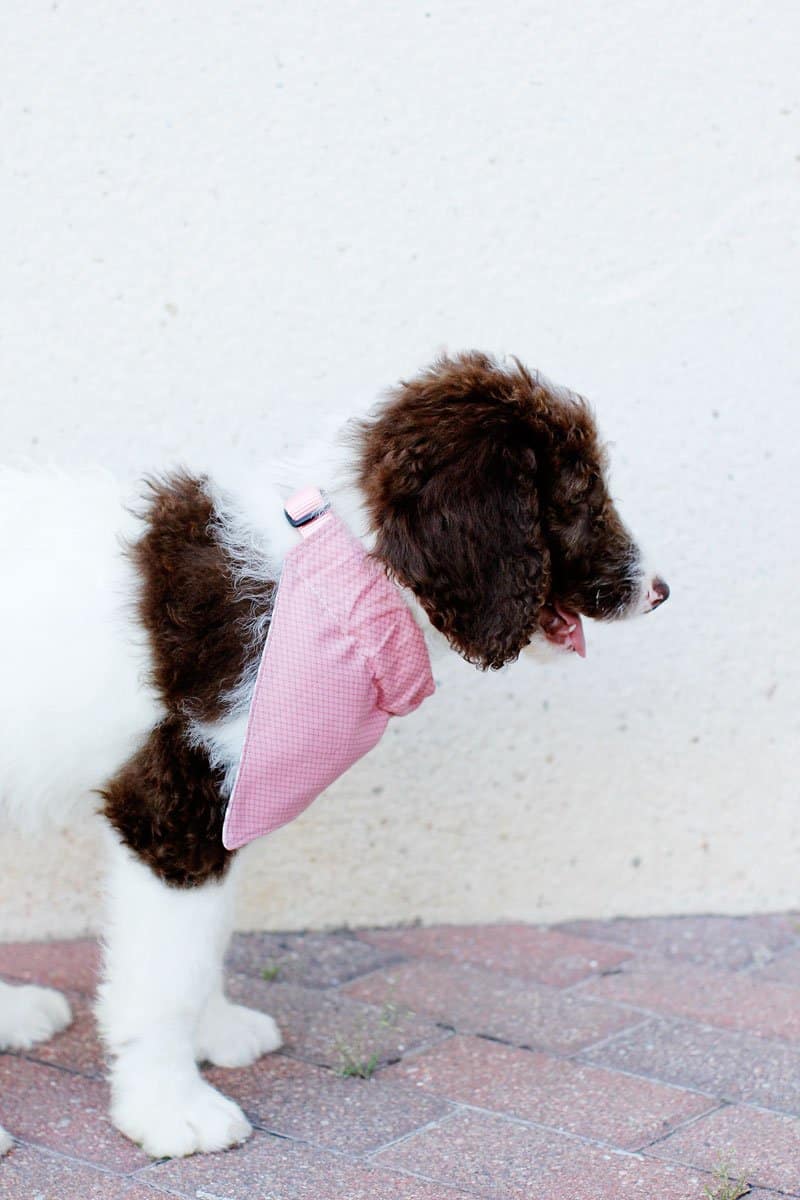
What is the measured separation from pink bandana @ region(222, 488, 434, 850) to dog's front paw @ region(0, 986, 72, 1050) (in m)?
1.12

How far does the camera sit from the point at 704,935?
175 inches

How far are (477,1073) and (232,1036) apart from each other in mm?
650

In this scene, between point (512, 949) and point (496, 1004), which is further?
point (512, 949)

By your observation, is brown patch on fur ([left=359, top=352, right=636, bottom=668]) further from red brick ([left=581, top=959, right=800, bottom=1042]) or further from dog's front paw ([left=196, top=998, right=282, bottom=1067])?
red brick ([left=581, top=959, right=800, bottom=1042])

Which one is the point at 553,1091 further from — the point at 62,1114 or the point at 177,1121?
the point at 62,1114

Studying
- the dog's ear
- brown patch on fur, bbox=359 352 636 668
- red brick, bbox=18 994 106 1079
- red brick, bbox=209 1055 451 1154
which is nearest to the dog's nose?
brown patch on fur, bbox=359 352 636 668

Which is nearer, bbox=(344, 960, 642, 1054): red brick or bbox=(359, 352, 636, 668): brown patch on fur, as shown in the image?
bbox=(359, 352, 636, 668): brown patch on fur

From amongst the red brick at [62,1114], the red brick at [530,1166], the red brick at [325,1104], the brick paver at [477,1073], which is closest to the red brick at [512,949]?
the brick paver at [477,1073]

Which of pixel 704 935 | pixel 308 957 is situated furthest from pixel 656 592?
pixel 308 957

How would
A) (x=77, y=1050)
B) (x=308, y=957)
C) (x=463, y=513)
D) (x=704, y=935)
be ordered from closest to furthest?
1. (x=463, y=513)
2. (x=77, y=1050)
3. (x=308, y=957)
4. (x=704, y=935)

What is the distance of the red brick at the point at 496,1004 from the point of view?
3748 millimetres

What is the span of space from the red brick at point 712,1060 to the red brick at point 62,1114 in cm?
125

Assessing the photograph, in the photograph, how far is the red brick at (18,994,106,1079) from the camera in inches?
141

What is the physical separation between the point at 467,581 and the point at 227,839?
30.2 inches
